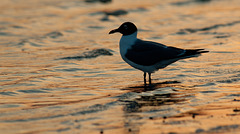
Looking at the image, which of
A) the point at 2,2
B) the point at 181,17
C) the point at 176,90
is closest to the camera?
the point at 176,90

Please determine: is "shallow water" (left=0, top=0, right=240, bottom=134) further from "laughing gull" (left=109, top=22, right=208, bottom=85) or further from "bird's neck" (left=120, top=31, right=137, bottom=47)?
"bird's neck" (left=120, top=31, right=137, bottom=47)

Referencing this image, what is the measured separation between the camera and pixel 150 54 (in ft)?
31.8

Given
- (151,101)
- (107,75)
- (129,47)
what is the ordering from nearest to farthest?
(151,101), (129,47), (107,75)

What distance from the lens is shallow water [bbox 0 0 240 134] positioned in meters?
6.74

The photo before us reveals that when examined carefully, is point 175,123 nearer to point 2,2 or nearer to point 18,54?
point 18,54

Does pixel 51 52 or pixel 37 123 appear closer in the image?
pixel 37 123

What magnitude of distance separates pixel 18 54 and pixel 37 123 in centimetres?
596

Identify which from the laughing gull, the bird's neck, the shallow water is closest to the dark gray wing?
the laughing gull

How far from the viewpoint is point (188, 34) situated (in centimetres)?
1523

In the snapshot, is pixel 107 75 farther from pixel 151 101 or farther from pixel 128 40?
pixel 151 101

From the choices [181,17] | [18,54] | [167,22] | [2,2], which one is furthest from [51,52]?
[2,2]

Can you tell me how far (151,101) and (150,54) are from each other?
1.86m

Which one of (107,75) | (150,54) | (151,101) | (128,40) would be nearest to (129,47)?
(128,40)

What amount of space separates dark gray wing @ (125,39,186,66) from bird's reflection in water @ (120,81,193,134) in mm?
507
